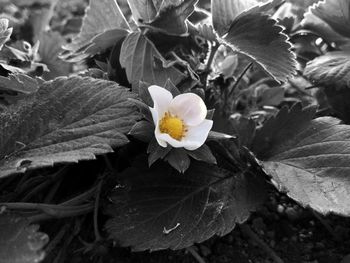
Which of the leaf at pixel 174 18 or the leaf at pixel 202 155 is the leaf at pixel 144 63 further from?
the leaf at pixel 202 155

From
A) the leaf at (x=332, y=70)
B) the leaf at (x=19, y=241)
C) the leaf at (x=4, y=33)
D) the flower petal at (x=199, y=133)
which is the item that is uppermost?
the leaf at (x=4, y=33)

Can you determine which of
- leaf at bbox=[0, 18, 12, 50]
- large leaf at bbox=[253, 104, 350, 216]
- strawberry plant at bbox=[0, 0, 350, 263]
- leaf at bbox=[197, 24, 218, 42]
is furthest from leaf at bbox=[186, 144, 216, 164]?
leaf at bbox=[0, 18, 12, 50]

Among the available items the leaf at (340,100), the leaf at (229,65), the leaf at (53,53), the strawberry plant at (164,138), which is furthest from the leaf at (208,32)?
the leaf at (53,53)

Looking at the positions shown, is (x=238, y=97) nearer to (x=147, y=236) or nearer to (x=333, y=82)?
(x=333, y=82)

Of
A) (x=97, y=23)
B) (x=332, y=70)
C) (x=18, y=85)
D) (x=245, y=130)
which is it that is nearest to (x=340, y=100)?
(x=332, y=70)

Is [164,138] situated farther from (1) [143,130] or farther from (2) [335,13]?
(2) [335,13]

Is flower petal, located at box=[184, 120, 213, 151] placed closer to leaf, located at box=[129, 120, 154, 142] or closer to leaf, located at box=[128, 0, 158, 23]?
leaf, located at box=[129, 120, 154, 142]

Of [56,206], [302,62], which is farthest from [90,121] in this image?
[302,62]
